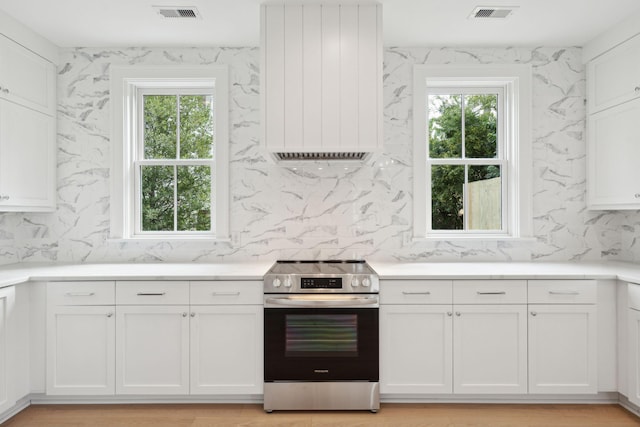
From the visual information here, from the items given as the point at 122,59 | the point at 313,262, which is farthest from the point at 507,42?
the point at 122,59

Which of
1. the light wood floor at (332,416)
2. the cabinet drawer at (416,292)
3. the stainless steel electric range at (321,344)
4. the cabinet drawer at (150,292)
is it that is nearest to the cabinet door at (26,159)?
the cabinet drawer at (150,292)

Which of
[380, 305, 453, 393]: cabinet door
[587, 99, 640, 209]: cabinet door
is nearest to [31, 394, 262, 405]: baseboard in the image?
[380, 305, 453, 393]: cabinet door

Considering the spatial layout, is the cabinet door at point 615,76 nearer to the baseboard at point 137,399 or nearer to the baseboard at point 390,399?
the baseboard at point 390,399

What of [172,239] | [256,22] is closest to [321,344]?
[172,239]

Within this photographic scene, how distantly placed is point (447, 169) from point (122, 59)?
9.26ft

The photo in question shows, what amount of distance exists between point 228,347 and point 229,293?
0.35 metres

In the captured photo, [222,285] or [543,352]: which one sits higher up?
[222,285]

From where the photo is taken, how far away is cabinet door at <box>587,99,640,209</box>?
293 centimetres

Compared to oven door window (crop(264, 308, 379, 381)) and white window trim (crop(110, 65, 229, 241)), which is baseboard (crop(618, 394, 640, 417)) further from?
white window trim (crop(110, 65, 229, 241))

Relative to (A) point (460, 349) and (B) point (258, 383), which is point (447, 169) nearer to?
(A) point (460, 349)

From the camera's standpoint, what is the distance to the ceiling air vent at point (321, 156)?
118 inches

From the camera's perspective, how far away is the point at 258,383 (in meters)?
2.73

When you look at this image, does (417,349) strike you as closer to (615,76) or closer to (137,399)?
(137,399)

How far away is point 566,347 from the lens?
8.96 feet
